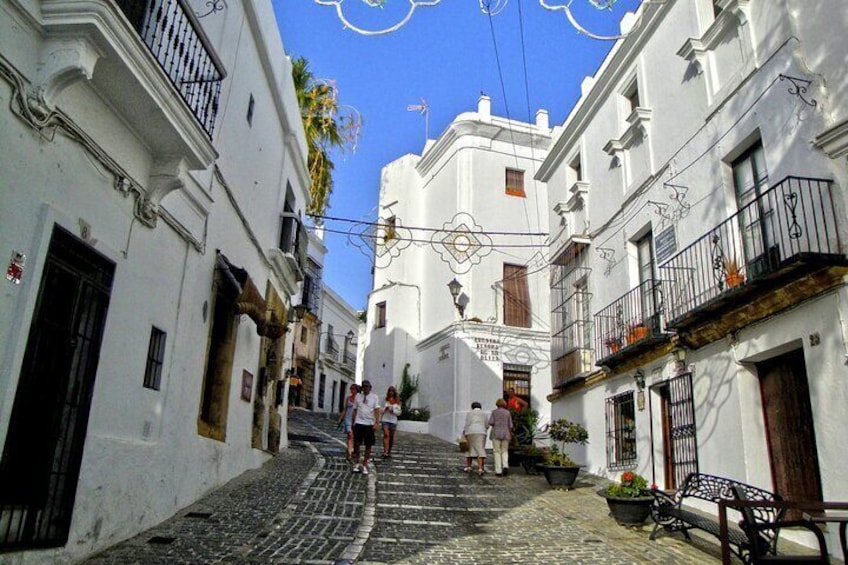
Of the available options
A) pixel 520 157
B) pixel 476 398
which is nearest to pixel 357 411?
pixel 476 398

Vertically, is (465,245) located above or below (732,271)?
above

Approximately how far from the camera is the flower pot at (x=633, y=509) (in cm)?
802

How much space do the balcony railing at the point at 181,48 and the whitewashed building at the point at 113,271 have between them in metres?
0.03

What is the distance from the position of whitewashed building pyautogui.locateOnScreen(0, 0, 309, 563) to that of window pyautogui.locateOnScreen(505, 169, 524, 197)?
15.0 m

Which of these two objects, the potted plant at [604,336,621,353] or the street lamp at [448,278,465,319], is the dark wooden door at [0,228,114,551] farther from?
the street lamp at [448,278,465,319]

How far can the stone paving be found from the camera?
6.09m

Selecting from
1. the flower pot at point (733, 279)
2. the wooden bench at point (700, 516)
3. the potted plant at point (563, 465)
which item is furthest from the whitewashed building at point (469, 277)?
the wooden bench at point (700, 516)

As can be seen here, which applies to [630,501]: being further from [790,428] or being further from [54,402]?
[54,402]

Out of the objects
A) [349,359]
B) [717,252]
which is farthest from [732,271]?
[349,359]

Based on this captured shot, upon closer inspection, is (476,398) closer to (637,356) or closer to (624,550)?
(637,356)

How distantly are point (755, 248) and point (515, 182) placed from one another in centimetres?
1561

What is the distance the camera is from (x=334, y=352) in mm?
40000

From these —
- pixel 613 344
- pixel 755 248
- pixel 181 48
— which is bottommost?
pixel 613 344

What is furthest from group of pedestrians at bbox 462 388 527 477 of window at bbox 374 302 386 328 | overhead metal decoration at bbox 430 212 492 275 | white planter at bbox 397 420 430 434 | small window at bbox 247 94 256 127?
window at bbox 374 302 386 328
